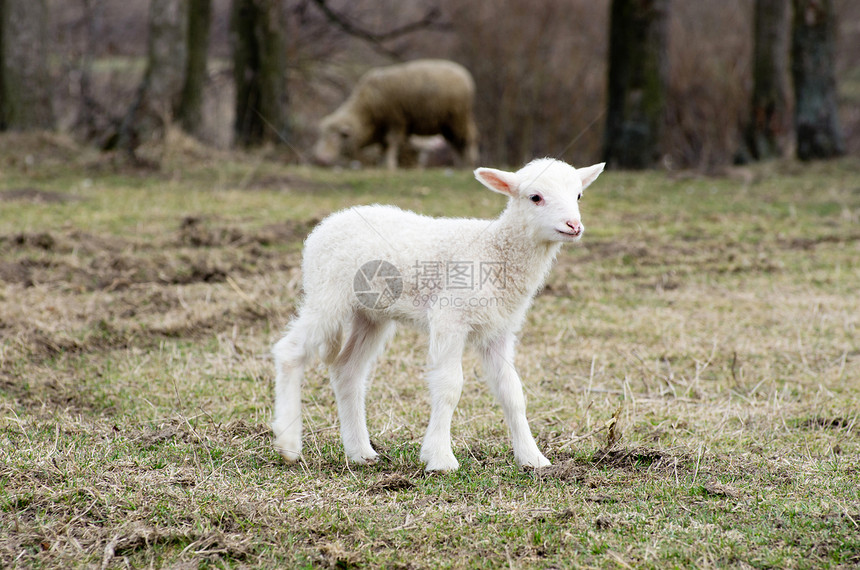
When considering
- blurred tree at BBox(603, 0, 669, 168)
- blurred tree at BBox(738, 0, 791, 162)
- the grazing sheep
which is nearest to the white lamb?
blurred tree at BBox(603, 0, 669, 168)

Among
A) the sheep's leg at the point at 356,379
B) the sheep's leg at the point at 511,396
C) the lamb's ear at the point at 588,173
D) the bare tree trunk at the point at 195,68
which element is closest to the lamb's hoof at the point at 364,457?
the sheep's leg at the point at 356,379

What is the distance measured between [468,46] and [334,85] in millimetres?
3500

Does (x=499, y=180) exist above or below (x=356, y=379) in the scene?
above

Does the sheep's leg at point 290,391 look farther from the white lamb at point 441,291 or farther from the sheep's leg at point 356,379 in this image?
the sheep's leg at point 356,379

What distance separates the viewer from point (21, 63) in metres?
13.9

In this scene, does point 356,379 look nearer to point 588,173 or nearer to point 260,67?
point 588,173

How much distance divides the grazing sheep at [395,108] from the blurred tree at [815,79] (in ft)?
21.5

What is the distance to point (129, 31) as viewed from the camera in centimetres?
2616

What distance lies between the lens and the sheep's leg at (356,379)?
4367 millimetres

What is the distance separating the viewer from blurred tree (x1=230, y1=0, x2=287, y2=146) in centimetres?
1516

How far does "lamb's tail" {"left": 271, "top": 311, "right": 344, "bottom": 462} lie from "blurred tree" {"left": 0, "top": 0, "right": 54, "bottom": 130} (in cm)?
1141

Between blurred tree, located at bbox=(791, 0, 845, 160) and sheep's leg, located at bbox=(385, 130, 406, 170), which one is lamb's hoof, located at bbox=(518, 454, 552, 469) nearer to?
blurred tree, located at bbox=(791, 0, 845, 160)

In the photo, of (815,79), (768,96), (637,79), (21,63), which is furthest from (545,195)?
(768,96)

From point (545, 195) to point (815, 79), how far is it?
37.3 feet
